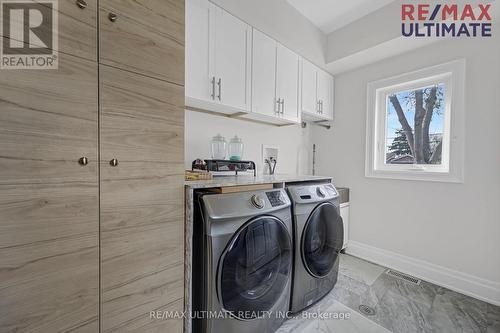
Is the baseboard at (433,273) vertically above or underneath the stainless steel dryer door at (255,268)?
underneath

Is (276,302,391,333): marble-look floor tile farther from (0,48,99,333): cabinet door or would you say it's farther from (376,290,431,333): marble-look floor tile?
(0,48,99,333): cabinet door

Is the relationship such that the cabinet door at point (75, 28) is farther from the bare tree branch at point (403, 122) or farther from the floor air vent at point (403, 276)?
the floor air vent at point (403, 276)

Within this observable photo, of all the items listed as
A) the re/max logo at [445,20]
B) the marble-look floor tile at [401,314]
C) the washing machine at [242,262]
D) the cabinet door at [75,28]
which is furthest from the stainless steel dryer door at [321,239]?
the re/max logo at [445,20]

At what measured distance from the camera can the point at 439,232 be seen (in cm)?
197

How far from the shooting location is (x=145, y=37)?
91 cm

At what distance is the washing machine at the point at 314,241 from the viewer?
4.78ft

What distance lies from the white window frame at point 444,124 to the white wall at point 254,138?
80 centimetres

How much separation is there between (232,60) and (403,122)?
6.68 feet

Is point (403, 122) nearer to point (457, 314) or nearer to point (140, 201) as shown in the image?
point (457, 314)

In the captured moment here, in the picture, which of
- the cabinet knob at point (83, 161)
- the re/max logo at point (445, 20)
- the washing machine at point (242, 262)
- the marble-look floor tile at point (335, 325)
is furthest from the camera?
the re/max logo at point (445, 20)

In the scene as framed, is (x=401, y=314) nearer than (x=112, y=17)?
No

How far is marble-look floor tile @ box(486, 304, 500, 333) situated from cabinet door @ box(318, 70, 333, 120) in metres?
2.22

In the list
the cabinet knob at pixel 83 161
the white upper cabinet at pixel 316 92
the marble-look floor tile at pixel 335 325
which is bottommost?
the marble-look floor tile at pixel 335 325

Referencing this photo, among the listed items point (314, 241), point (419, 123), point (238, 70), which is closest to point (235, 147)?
point (238, 70)
